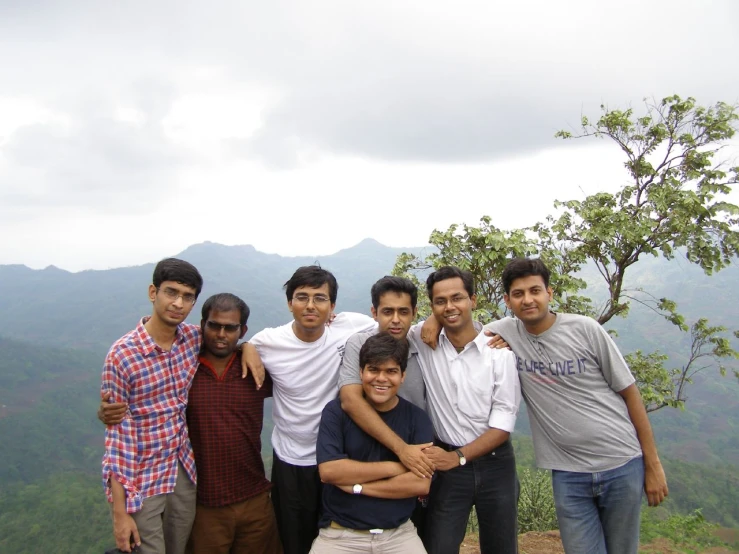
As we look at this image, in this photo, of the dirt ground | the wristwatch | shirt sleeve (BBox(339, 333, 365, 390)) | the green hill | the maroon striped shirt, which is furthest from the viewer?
the green hill

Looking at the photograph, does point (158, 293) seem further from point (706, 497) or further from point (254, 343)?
point (706, 497)

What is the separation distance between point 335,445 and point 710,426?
376ft

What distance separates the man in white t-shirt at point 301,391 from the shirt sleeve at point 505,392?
1057 mm

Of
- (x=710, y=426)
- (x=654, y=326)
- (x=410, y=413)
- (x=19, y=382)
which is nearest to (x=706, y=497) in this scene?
(x=710, y=426)

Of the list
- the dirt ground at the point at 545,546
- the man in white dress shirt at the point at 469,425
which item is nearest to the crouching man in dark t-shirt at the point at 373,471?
the man in white dress shirt at the point at 469,425

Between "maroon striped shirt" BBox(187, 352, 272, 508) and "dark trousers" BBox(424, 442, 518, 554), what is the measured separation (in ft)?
4.63

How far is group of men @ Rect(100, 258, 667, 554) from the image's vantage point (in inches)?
130

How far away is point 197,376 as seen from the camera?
3.72 meters

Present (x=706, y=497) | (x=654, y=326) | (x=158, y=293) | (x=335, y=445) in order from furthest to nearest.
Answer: (x=654, y=326) < (x=706, y=497) < (x=158, y=293) < (x=335, y=445)

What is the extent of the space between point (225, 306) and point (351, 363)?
1.07m

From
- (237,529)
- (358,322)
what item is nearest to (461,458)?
(358,322)

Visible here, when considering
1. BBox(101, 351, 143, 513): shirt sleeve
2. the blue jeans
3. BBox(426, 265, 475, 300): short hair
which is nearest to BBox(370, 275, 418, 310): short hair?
BBox(426, 265, 475, 300): short hair

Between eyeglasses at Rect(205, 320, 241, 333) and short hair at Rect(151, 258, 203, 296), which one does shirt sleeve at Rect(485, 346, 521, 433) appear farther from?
short hair at Rect(151, 258, 203, 296)

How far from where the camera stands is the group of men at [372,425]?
130 inches
